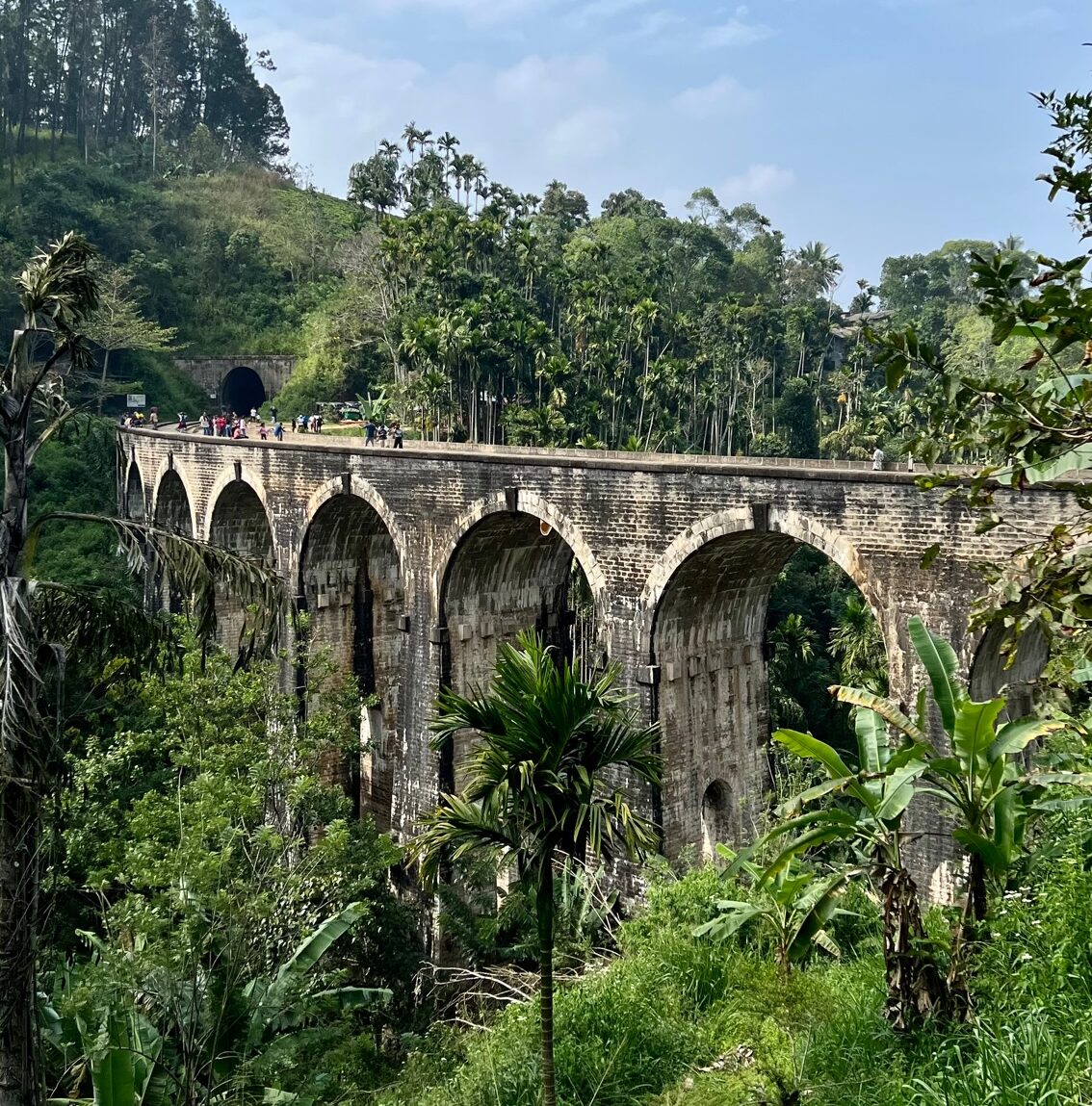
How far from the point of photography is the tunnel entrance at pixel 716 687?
16125mm

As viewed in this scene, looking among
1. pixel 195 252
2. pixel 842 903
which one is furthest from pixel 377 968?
pixel 195 252

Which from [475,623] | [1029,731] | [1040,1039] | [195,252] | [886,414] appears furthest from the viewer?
[195,252]

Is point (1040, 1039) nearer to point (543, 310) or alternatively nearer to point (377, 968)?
point (377, 968)

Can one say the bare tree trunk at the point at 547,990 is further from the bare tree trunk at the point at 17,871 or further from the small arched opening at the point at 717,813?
the small arched opening at the point at 717,813

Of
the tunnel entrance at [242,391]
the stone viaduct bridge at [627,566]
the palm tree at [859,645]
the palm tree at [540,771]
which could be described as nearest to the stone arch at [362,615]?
the stone viaduct bridge at [627,566]

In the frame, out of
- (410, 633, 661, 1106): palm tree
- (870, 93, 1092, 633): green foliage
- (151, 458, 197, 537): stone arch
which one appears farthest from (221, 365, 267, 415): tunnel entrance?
(870, 93, 1092, 633): green foliage

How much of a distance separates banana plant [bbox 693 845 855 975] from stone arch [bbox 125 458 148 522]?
2703cm

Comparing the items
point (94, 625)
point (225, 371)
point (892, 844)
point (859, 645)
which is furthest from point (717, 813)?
point (225, 371)

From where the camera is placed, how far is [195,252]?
6169cm

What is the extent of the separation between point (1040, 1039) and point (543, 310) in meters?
50.0

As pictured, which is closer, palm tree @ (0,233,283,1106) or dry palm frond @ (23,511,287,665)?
palm tree @ (0,233,283,1106)

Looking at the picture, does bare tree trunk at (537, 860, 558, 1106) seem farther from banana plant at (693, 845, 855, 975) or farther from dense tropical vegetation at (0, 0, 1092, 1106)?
banana plant at (693, 845, 855, 975)

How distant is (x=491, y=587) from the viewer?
20.4m

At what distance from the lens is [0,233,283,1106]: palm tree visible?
5781 mm
